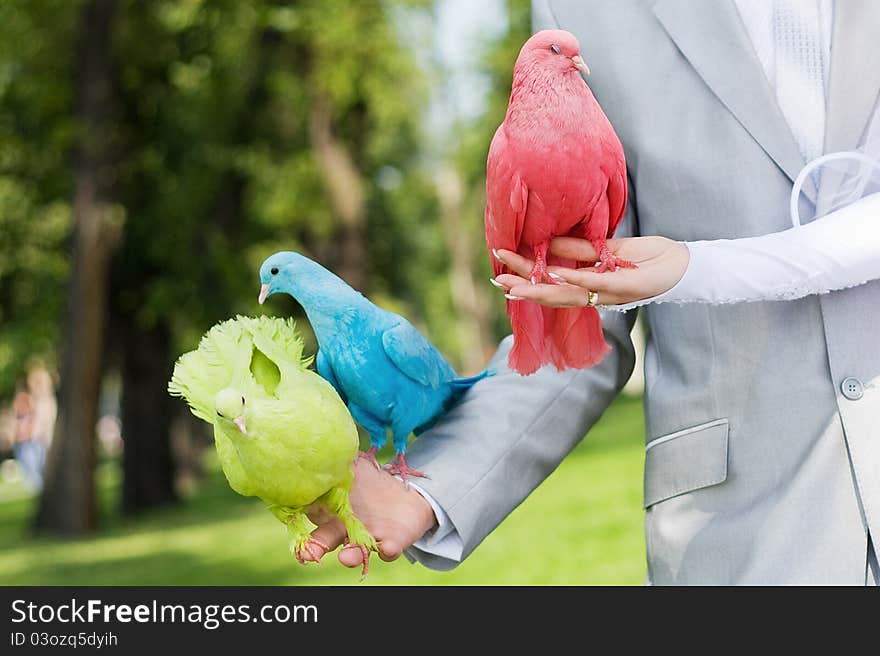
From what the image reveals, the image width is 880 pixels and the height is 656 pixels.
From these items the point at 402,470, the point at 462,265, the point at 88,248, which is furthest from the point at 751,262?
the point at 462,265

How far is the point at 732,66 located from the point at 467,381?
2.42 ft

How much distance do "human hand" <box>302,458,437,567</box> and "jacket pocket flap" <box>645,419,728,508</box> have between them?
431 millimetres

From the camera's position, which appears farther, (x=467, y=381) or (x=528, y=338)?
(x=467, y=381)

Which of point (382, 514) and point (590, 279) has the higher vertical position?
Result: point (590, 279)

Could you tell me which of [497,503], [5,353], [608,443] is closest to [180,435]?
[5,353]

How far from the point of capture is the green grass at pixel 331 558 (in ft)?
26.0

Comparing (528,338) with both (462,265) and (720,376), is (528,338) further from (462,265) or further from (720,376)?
(462,265)

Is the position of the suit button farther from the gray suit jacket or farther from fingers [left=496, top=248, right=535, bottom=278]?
fingers [left=496, top=248, right=535, bottom=278]

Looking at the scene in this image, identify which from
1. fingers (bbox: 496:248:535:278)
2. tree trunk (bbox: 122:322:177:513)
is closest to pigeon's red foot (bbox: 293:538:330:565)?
fingers (bbox: 496:248:535:278)

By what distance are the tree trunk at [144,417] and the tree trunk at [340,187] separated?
2588 millimetres

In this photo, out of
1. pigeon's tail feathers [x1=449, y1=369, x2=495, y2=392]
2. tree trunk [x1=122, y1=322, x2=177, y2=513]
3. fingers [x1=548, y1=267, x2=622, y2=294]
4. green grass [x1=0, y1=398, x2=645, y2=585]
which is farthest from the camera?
tree trunk [x1=122, y1=322, x2=177, y2=513]

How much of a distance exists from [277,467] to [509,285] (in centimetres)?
42

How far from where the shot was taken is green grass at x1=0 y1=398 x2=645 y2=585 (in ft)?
26.0

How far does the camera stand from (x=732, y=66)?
1868 millimetres
